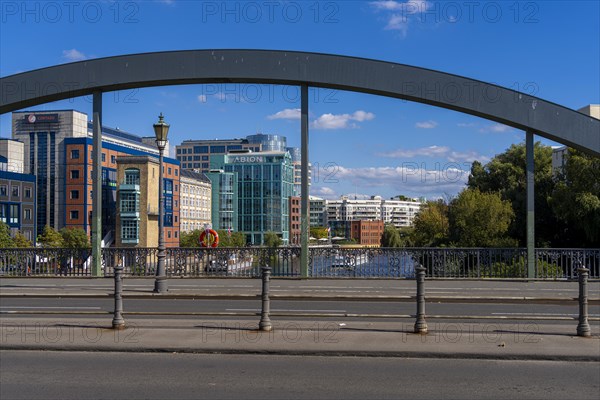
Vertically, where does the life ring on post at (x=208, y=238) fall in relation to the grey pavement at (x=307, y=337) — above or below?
above

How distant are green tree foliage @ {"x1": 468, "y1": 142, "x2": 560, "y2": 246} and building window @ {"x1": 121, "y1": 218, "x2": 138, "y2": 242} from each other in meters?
52.9

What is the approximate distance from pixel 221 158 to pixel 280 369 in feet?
411

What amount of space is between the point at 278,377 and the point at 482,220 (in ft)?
125

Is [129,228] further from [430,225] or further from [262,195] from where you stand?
[430,225]

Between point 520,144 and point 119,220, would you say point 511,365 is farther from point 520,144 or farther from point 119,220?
point 119,220

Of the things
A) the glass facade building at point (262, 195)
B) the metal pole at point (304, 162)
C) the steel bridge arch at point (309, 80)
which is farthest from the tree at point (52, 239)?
the metal pole at point (304, 162)

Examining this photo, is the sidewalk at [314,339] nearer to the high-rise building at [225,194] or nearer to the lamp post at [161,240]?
the lamp post at [161,240]

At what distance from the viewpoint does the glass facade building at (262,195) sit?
349 feet

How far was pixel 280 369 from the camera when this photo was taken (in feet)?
27.1

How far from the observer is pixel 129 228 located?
9312 cm

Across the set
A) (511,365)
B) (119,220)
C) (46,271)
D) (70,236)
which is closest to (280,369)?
(511,365)

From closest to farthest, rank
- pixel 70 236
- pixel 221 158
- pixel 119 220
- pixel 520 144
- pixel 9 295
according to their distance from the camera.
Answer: pixel 9 295
pixel 520 144
pixel 70 236
pixel 119 220
pixel 221 158

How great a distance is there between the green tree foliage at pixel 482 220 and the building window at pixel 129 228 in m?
59.9

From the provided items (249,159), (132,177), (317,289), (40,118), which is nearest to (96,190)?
(317,289)
